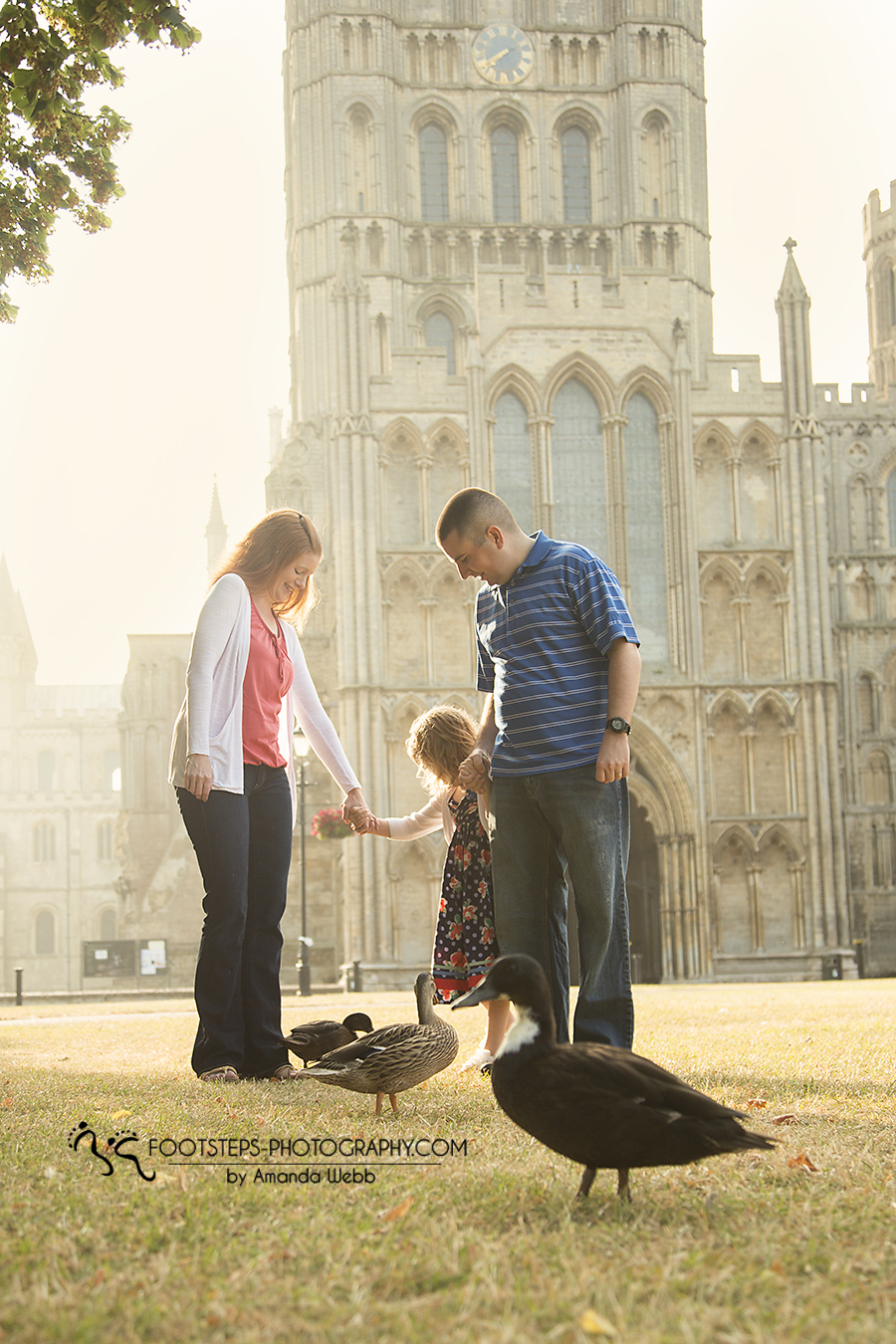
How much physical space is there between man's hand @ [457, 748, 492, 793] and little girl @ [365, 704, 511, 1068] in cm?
93

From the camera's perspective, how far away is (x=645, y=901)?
28.0m

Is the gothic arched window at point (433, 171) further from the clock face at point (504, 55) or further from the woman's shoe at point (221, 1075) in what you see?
the woman's shoe at point (221, 1075)

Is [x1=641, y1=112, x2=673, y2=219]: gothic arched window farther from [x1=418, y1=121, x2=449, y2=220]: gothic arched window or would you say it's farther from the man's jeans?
the man's jeans

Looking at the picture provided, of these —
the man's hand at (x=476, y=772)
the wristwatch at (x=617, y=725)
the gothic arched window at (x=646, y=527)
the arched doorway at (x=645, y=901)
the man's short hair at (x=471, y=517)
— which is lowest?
the arched doorway at (x=645, y=901)

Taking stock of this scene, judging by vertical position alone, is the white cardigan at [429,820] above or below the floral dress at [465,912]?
above

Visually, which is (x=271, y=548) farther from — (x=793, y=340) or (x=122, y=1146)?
(x=793, y=340)

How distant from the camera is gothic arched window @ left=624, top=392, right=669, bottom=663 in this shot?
27.8m

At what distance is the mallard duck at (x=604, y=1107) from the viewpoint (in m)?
2.68

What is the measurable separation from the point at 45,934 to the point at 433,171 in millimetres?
44762

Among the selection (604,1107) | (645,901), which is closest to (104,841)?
(645,901)

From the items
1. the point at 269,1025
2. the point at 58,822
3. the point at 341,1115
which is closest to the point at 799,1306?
the point at 341,1115

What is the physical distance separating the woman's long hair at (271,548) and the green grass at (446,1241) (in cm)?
223

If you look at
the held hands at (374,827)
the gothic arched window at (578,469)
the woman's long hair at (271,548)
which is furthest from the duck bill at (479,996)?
the gothic arched window at (578,469)

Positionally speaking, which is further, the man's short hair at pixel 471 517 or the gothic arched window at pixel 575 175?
the gothic arched window at pixel 575 175
